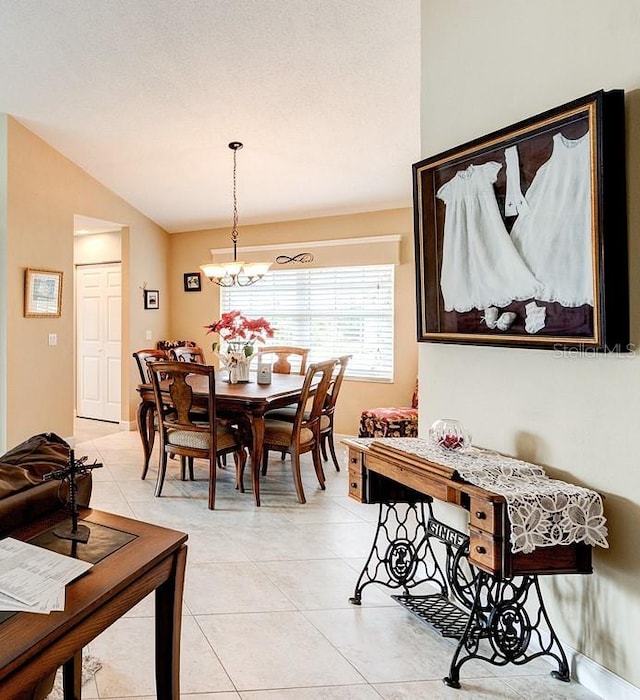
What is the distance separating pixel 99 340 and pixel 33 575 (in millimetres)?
5920

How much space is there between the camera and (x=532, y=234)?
1920 millimetres

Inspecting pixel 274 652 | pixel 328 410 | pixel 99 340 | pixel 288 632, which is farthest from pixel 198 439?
pixel 99 340

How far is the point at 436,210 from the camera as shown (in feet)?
7.78

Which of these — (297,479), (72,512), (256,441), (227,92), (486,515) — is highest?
(227,92)

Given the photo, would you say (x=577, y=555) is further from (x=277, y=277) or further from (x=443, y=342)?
(x=277, y=277)

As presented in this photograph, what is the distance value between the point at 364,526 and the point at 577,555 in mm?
1763

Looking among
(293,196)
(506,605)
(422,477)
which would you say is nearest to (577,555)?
(506,605)

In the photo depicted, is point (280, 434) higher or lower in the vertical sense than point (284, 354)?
lower

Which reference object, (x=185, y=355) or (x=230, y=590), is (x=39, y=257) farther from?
(x=230, y=590)

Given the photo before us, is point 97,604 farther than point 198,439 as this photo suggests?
No

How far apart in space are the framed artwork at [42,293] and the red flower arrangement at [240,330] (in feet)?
5.62

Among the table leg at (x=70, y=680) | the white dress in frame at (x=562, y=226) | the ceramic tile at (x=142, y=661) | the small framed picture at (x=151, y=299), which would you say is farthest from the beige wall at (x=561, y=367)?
the small framed picture at (x=151, y=299)

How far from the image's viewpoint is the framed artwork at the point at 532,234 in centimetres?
167

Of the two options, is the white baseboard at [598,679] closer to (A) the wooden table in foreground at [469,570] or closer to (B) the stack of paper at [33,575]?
(A) the wooden table in foreground at [469,570]
